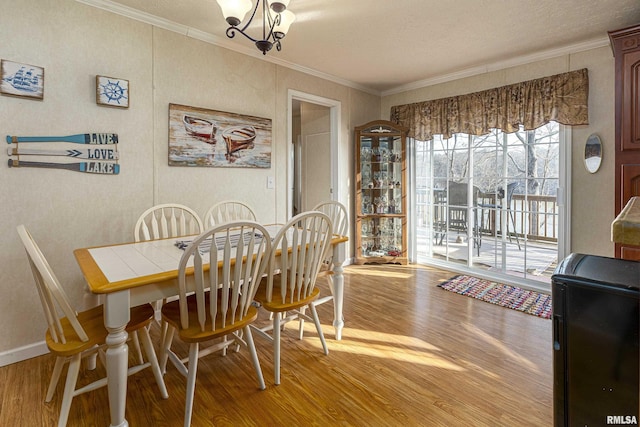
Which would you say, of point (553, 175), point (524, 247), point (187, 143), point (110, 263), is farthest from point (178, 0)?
point (524, 247)

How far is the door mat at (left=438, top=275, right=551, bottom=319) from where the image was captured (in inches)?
117

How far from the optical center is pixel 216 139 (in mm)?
3053

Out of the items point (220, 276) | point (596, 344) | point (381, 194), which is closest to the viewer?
point (596, 344)

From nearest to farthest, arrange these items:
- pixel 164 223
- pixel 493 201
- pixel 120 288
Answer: pixel 120 288, pixel 164 223, pixel 493 201

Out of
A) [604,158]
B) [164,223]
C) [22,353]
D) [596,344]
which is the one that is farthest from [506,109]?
[22,353]

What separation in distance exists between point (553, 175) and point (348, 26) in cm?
259

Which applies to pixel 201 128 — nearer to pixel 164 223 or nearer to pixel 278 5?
pixel 164 223

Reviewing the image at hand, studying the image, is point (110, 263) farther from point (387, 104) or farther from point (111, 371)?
point (387, 104)

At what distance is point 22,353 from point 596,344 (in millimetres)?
3119

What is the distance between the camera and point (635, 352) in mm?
951

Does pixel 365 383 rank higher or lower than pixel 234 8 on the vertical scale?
lower

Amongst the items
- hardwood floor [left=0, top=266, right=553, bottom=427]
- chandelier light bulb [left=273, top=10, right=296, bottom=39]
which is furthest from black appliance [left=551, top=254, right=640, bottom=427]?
chandelier light bulb [left=273, top=10, right=296, bottom=39]

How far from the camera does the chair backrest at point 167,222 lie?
2.42 m

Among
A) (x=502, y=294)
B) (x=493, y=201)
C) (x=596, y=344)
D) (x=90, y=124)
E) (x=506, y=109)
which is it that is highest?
(x=506, y=109)
